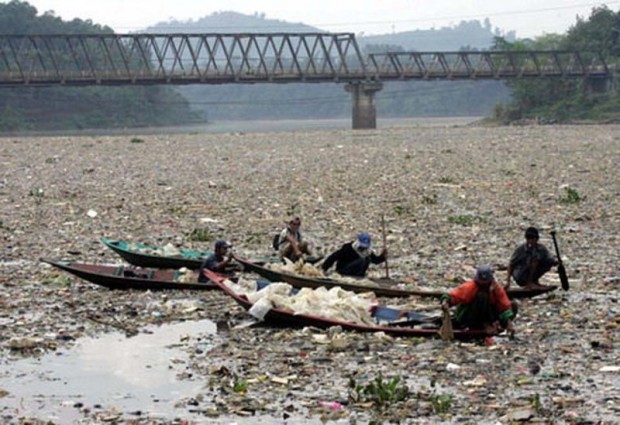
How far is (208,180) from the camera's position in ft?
113

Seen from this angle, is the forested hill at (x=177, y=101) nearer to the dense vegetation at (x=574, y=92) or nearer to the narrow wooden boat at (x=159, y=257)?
the dense vegetation at (x=574, y=92)

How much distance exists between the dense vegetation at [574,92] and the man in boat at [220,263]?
242 ft

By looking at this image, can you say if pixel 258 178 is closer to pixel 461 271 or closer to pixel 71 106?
pixel 461 271

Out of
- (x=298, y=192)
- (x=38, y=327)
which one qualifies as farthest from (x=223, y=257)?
(x=298, y=192)

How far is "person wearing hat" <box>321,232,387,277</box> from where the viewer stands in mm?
16141

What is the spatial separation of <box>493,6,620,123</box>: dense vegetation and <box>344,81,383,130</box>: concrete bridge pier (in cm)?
1046

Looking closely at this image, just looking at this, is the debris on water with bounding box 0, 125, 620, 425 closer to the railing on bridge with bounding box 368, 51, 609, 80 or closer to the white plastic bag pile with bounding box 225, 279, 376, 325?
→ the white plastic bag pile with bounding box 225, 279, 376, 325

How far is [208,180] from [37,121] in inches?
2726

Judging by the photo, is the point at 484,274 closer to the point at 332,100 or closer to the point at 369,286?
the point at 369,286

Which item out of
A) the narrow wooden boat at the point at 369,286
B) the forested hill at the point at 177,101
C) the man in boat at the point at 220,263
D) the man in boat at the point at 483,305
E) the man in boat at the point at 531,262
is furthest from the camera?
the forested hill at the point at 177,101

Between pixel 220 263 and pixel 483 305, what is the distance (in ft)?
14.9

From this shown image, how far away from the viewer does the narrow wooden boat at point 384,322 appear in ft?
40.4

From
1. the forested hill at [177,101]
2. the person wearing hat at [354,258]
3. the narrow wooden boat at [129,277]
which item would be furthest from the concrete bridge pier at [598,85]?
the narrow wooden boat at [129,277]

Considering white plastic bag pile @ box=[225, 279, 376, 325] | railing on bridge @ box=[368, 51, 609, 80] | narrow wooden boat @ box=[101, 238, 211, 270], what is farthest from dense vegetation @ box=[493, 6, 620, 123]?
white plastic bag pile @ box=[225, 279, 376, 325]
